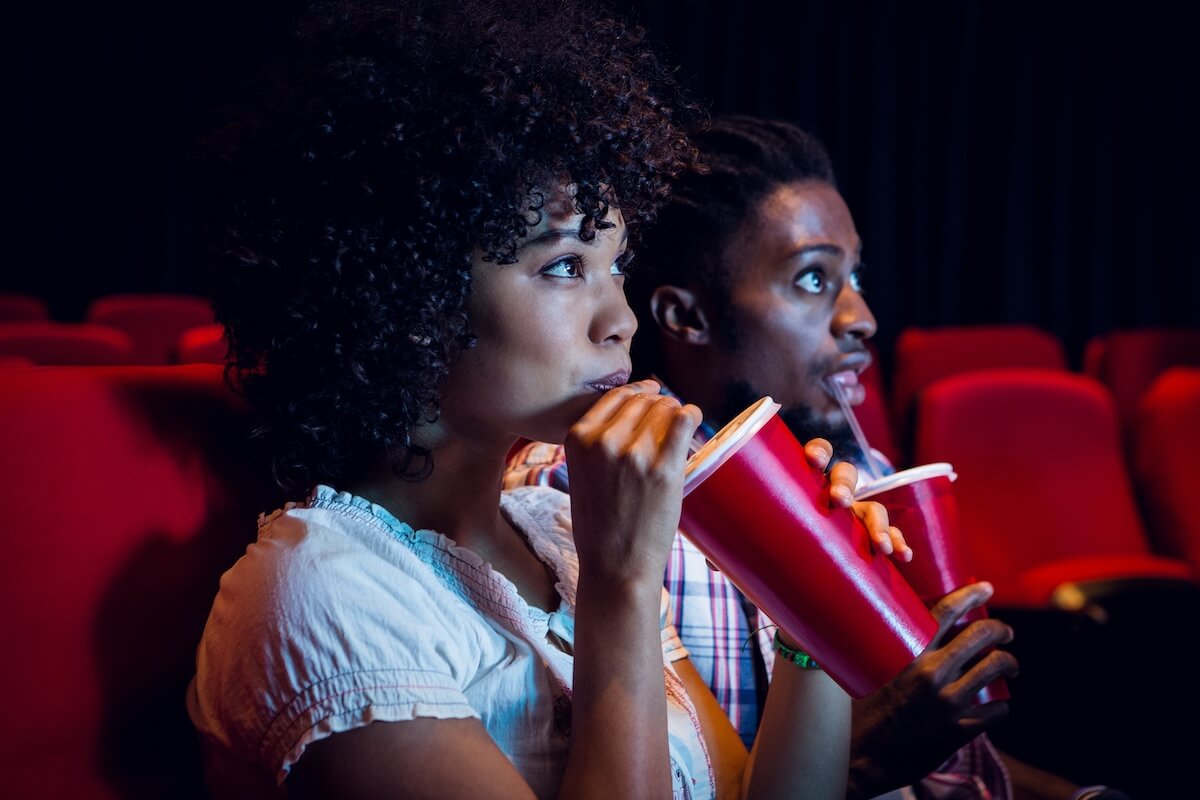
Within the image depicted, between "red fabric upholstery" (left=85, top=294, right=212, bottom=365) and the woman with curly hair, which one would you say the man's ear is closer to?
the woman with curly hair

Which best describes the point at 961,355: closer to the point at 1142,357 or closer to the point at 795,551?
the point at 1142,357

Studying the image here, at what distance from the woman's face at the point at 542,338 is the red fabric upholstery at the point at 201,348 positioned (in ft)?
3.65

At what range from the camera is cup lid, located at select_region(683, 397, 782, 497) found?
2.76 ft

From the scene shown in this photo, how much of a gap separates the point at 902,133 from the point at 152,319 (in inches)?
141

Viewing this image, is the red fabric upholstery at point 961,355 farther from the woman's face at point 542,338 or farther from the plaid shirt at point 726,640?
the woman's face at point 542,338

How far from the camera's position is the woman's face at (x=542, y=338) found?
903mm

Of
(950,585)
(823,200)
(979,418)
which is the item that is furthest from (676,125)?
(979,418)

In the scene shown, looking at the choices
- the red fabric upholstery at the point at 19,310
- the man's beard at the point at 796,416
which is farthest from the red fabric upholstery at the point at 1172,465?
the red fabric upholstery at the point at 19,310

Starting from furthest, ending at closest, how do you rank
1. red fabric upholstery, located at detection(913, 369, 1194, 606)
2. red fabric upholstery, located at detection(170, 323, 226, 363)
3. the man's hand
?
red fabric upholstery, located at detection(913, 369, 1194, 606)
red fabric upholstery, located at detection(170, 323, 226, 363)
the man's hand

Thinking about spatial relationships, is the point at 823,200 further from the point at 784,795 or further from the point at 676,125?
the point at 784,795

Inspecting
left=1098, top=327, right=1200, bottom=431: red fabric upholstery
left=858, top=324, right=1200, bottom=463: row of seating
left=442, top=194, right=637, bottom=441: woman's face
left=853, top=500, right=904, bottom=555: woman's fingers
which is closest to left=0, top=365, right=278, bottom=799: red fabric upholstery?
left=442, top=194, right=637, bottom=441: woman's face

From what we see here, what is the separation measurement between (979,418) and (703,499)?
6.07 ft

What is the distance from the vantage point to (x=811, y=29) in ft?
16.1

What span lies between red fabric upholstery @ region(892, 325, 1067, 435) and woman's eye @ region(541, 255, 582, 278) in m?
3.17
